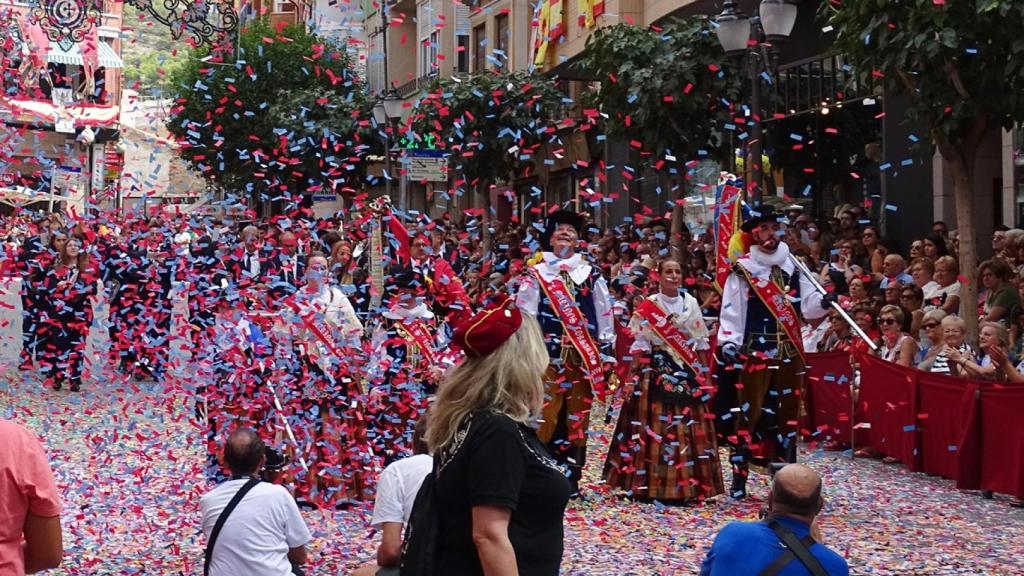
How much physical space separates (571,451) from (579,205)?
68.4ft

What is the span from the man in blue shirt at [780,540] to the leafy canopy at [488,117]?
20.6 metres

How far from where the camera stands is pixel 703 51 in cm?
1858

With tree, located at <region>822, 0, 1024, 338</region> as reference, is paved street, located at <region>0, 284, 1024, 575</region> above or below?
below

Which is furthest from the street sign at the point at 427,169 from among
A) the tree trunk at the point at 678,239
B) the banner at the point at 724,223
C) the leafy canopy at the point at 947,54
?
the banner at the point at 724,223

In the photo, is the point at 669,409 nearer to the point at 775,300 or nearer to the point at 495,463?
the point at 775,300

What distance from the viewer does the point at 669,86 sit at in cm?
1825

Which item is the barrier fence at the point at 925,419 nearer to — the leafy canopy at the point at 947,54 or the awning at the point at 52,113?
the leafy canopy at the point at 947,54

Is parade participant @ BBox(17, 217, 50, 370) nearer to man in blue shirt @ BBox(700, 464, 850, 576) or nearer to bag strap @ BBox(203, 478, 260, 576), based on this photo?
bag strap @ BBox(203, 478, 260, 576)

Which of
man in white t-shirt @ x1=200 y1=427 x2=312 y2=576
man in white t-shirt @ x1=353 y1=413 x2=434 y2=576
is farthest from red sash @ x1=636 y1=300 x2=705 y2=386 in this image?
man in white t-shirt @ x1=200 y1=427 x2=312 y2=576

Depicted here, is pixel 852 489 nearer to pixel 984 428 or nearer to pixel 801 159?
pixel 984 428

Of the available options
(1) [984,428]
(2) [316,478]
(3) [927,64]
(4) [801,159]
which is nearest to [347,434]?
(2) [316,478]

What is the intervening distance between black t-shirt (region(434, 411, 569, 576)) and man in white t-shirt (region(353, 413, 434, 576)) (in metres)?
1.97

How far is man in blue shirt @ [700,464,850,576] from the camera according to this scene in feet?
14.2

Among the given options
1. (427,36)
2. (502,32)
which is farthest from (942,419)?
(427,36)
